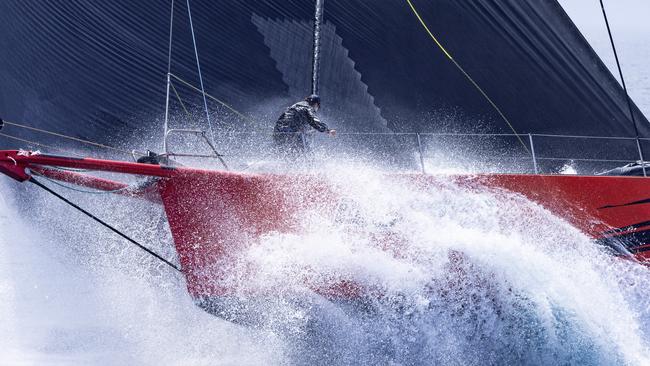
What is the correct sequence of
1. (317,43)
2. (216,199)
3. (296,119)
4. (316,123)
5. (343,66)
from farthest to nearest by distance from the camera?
(343,66)
(317,43)
(296,119)
(316,123)
(216,199)

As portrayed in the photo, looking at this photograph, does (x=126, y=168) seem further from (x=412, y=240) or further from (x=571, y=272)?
(x=571, y=272)

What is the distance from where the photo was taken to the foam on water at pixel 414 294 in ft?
13.9

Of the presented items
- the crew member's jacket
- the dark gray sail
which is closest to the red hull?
the crew member's jacket

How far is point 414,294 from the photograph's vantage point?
4.23 metres

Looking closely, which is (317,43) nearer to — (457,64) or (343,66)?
(343,66)

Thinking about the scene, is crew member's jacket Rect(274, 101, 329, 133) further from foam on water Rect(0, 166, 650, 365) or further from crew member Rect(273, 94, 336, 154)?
foam on water Rect(0, 166, 650, 365)

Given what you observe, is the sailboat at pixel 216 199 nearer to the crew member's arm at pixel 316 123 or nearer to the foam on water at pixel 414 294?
the foam on water at pixel 414 294

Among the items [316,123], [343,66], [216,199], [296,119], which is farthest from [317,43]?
[216,199]

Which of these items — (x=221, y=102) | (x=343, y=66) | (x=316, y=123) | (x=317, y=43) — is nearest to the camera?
(x=316, y=123)

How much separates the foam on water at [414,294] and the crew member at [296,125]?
11.7 inches

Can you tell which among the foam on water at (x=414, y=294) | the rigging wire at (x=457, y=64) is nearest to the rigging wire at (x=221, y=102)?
the foam on water at (x=414, y=294)

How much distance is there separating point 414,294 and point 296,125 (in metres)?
1.22

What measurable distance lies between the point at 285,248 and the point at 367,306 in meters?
0.55

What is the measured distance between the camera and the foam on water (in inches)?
167
